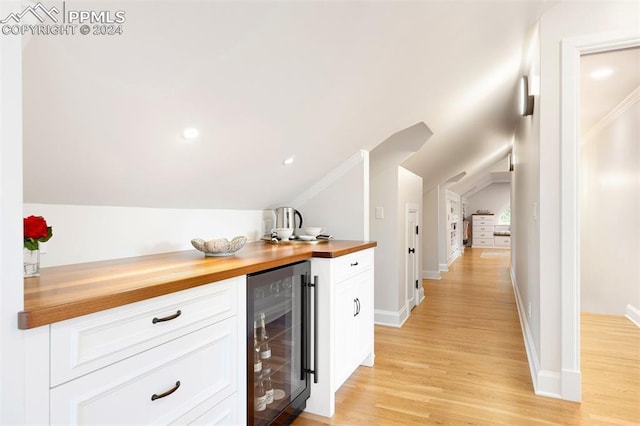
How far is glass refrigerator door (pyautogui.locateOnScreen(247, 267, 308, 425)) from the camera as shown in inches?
65.6

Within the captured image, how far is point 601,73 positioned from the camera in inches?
121

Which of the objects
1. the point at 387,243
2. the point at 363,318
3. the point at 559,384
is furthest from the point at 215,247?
the point at 387,243

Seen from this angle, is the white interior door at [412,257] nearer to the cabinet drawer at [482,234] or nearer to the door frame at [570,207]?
the door frame at [570,207]

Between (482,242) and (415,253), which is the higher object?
(415,253)

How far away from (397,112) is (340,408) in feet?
6.80

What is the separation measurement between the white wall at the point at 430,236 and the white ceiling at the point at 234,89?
4117 millimetres

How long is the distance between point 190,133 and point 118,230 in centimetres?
61

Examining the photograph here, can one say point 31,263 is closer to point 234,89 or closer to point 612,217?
point 234,89

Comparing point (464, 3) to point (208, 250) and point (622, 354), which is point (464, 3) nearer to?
point (208, 250)

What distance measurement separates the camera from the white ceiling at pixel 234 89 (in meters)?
1.21

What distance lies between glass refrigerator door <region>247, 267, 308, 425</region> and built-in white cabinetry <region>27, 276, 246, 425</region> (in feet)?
0.42

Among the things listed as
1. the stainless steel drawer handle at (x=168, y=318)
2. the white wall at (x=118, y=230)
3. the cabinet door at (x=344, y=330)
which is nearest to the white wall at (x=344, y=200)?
the cabinet door at (x=344, y=330)

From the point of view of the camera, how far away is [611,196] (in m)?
4.09

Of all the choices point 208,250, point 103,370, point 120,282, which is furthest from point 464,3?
point 103,370
